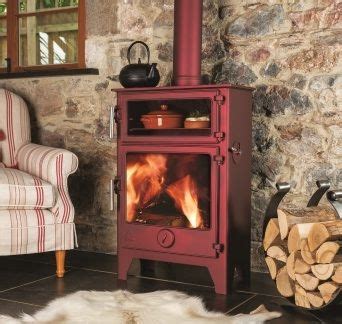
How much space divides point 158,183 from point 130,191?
0.17 m

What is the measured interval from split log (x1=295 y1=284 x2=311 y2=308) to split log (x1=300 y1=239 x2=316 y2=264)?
0.44ft

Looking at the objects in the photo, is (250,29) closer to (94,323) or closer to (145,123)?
(145,123)

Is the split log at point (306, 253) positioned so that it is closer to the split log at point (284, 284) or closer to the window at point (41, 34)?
the split log at point (284, 284)

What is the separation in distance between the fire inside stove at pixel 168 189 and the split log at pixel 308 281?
541mm

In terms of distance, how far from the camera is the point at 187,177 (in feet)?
9.73

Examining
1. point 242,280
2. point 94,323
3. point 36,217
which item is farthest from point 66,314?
point 242,280

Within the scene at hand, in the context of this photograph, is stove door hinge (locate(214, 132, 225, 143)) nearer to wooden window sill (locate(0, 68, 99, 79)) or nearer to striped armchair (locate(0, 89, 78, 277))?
striped armchair (locate(0, 89, 78, 277))

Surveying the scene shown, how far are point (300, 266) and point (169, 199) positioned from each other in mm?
761

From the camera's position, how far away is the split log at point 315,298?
A: 249cm

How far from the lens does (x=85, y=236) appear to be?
12.5 ft

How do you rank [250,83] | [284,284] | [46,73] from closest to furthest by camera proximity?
[284,284] → [250,83] → [46,73]

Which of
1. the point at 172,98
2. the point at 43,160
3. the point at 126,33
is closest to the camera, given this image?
the point at 172,98

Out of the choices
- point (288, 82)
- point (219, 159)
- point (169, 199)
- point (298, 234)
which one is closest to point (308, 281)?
point (298, 234)

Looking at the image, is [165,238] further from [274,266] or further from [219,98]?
[219,98]
